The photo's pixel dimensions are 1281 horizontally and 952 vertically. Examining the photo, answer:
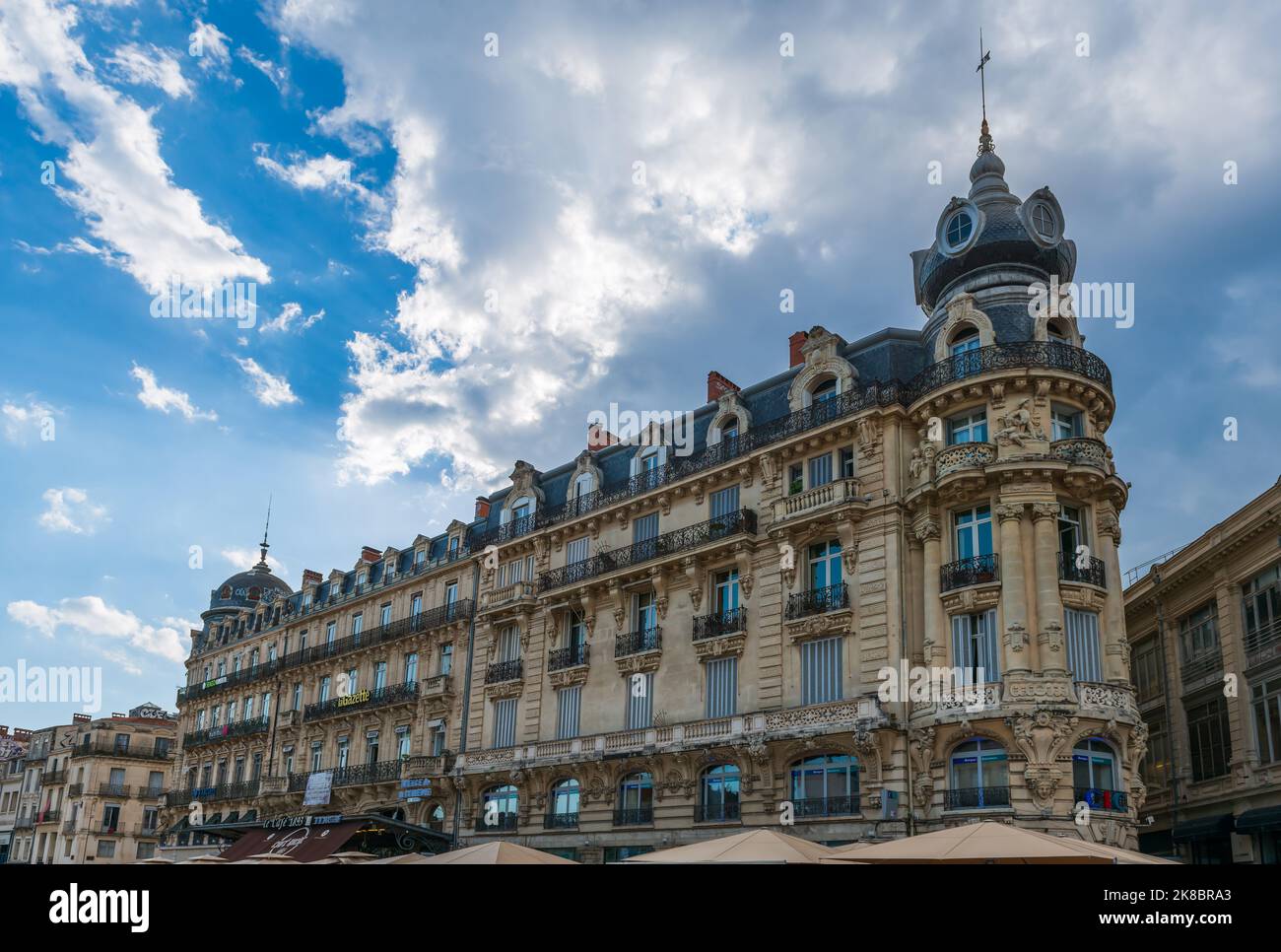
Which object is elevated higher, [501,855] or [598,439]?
[598,439]

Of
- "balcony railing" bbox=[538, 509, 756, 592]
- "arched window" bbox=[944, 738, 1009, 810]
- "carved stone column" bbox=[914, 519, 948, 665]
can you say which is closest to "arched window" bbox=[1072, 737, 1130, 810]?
"arched window" bbox=[944, 738, 1009, 810]

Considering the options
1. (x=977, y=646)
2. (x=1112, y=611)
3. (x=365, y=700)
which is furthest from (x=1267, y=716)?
(x=365, y=700)

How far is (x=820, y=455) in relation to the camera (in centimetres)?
3023

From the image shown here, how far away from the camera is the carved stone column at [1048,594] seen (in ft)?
A: 80.5

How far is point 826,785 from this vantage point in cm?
2684

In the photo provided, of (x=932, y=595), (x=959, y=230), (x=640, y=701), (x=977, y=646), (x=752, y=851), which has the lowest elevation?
(x=752, y=851)

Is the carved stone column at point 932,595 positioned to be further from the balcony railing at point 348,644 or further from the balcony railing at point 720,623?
the balcony railing at point 348,644

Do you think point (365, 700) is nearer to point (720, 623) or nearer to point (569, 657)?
point (569, 657)

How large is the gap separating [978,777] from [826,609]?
5.79m

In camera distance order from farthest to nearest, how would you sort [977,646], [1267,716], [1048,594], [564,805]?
1. [564,805]
2. [1267,716]
3. [977,646]
4. [1048,594]

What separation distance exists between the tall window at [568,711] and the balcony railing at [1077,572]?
51.7ft

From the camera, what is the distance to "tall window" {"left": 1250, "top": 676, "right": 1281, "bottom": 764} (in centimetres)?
2828

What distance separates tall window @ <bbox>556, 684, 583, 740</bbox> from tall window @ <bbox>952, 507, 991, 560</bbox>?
13700 mm
